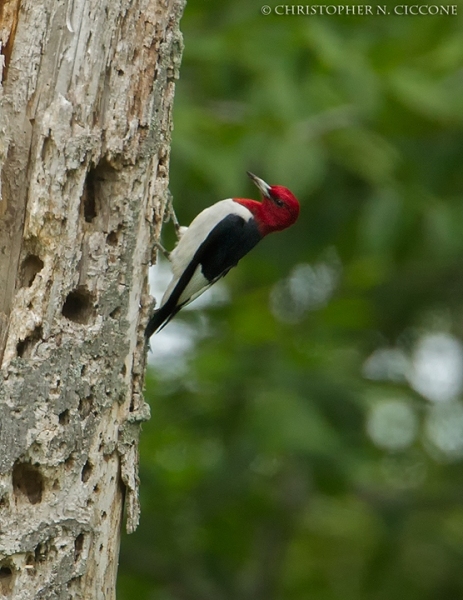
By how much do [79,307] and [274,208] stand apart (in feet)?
6.59

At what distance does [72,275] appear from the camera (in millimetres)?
3029

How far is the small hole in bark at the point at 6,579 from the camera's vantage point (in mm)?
2895

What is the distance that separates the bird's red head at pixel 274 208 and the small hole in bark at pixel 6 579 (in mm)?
2474

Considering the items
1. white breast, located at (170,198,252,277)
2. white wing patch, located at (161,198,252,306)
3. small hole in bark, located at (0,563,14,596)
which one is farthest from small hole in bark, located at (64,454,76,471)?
white breast, located at (170,198,252,277)

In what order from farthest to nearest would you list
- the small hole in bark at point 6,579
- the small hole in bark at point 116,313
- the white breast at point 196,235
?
1. the white breast at point 196,235
2. the small hole in bark at point 116,313
3. the small hole in bark at point 6,579

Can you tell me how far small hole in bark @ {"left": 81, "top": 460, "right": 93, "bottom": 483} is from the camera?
3.06 meters

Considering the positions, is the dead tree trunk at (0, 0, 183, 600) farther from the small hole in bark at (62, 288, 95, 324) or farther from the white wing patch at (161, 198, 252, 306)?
the white wing patch at (161, 198, 252, 306)

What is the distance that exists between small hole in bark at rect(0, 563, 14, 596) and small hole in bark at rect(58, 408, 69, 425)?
17.3 inches

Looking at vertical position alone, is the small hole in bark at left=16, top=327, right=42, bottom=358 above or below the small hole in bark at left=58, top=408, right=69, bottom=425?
above

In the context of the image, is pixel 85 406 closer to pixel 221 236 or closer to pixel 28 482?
pixel 28 482

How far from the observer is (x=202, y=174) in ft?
16.6

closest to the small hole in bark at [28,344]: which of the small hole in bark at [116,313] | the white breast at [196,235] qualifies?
the small hole in bark at [116,313]

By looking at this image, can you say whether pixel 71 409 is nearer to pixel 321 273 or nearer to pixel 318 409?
pixel 318 409

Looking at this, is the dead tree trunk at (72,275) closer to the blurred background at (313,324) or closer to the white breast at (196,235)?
the white breast at (196,235)
